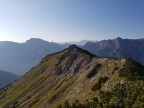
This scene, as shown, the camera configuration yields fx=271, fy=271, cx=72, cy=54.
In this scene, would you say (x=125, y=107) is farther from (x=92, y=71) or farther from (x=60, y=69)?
(x=60, y=69)

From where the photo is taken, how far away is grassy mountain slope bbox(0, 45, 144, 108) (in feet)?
287

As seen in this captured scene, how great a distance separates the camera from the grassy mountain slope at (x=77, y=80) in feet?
287

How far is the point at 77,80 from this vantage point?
128750 millimetres

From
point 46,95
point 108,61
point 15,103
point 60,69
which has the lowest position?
point 15,103

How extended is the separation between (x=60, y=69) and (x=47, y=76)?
16.7 metres

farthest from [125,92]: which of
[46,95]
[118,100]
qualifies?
[46,95]

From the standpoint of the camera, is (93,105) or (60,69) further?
(60,69)

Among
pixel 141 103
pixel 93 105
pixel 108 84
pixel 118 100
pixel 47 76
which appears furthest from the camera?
→ pixel 47 76

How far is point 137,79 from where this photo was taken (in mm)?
76500

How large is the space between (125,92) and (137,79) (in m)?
10.5

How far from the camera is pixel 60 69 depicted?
172375 mm

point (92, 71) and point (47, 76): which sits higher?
point (92, 71)

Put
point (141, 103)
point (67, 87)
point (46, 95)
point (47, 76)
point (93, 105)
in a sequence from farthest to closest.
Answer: point (47, 76) → point (46, 95) → point (67, 87) → point (93, 105) → point (141, 103)

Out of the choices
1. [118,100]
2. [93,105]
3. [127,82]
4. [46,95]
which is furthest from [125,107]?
[46,95]
